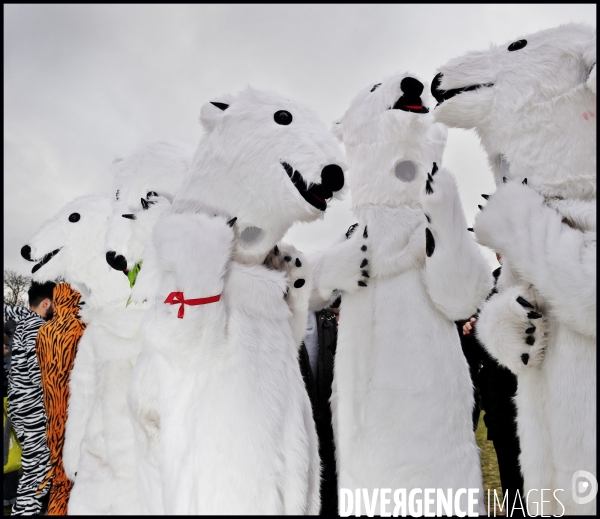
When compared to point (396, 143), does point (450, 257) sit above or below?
below

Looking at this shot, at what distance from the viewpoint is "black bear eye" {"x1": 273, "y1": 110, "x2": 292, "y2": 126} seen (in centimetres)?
152

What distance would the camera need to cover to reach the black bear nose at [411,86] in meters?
1.94

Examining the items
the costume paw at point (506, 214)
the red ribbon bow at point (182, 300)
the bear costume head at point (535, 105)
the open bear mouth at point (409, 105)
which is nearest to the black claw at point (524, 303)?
the costume paw at point (506, 214)

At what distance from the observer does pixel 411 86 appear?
6.36 feet

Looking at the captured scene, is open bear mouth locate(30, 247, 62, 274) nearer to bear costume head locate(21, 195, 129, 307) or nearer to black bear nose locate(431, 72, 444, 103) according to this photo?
bear costume head locate(21, 195, 129, 307)

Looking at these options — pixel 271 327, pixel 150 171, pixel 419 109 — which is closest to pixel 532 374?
pixel 271 327

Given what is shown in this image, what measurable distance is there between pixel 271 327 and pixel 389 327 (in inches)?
19.5

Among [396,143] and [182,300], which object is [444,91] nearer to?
[396,143]

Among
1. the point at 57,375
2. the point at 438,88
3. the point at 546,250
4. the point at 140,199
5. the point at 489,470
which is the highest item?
the point at 438,88

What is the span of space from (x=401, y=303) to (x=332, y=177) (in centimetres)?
57

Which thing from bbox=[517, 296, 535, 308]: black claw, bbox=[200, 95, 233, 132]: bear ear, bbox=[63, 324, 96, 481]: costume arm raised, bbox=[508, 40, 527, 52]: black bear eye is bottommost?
bbox=[63, 324, 96, 481]: costume arm raised

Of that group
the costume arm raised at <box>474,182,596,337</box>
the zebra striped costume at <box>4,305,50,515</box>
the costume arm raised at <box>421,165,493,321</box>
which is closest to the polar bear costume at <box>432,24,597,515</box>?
the costume arm raised at <box>474,182,596,337</box>

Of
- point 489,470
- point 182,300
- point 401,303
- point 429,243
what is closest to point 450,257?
point 429,243

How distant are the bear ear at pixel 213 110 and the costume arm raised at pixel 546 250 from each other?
2.78ft
